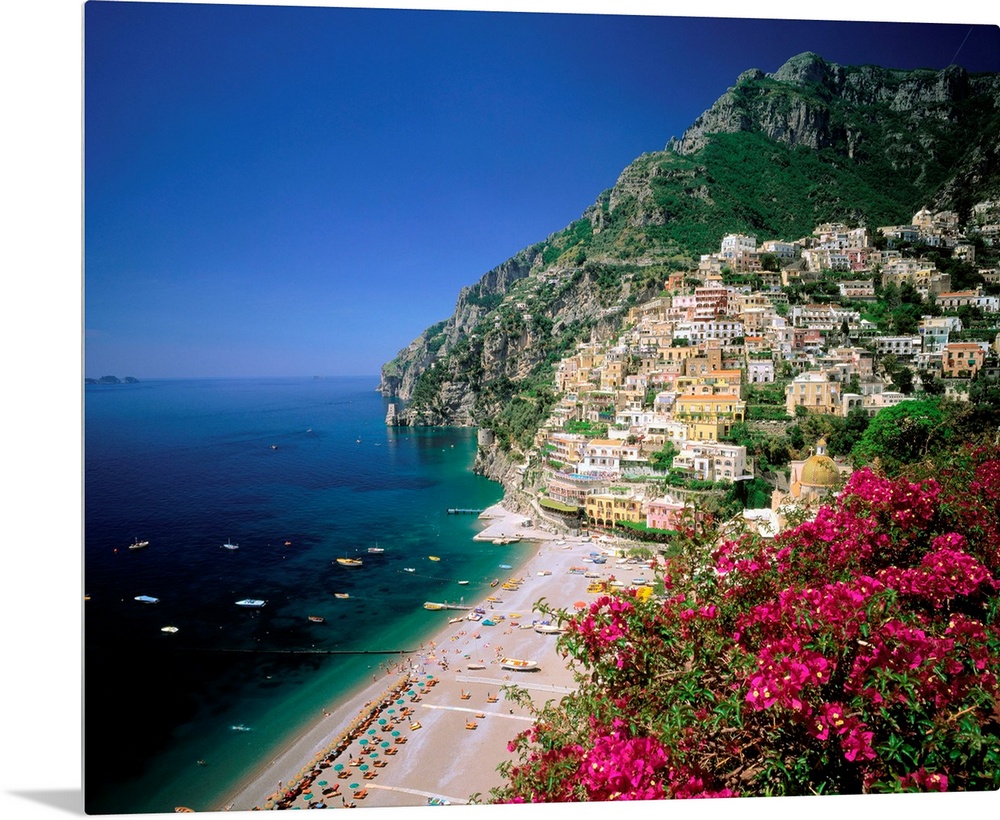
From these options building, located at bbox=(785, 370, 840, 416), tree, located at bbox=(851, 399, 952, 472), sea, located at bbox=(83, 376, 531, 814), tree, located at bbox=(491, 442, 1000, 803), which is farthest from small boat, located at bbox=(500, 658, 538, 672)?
building, located at bbox=(785, 370, 840, 416)

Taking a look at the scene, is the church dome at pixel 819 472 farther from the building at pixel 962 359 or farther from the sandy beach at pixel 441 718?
the sandy beach at pixel 441 718

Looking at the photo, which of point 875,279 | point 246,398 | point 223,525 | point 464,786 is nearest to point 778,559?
point 464,786

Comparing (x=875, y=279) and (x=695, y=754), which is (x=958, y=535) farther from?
(x=875, y=279)

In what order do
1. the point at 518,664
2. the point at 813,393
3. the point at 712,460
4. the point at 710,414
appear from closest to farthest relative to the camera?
the point at 518,664
the point at 813,393
the point at 712,460
the point at 710,414

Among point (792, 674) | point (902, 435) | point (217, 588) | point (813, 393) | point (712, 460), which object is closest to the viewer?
point (792, 674)

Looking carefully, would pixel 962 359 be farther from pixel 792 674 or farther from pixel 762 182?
pixel 762 182

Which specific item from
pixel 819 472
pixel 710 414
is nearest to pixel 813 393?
pixel 710 414

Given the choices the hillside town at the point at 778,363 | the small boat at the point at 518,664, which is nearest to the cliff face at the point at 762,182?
the hillside town at the point at 778,363

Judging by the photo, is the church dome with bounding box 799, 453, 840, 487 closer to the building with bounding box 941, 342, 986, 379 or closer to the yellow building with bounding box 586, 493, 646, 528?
the building with bounding box 941, 342, 986, 379
